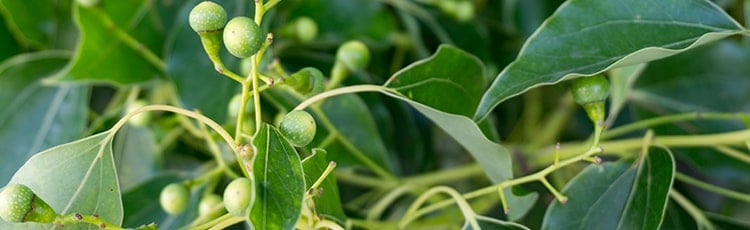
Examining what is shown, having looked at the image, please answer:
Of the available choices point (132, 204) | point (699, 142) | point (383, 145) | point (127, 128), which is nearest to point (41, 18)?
point (127, 128)

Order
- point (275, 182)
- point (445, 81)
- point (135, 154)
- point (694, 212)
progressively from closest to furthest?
point (275, 182)
point (445, 81)
point (694, 212)
point (135, 154)

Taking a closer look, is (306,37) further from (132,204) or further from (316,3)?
(132,204)

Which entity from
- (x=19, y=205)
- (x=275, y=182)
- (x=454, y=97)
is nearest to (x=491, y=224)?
(x=454, y=97)

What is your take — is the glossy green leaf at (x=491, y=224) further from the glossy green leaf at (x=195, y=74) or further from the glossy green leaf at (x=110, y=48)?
the glossy green leaf at (x=110, y=48)

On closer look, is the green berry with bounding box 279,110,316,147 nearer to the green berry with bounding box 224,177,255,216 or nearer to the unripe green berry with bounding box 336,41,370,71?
the green berry with bounding box 224,177,255,216

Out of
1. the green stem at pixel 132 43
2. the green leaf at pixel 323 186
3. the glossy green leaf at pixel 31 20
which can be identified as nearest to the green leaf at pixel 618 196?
the green leaf at pixel 323 186

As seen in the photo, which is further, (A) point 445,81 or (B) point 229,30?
(A) point 445,81

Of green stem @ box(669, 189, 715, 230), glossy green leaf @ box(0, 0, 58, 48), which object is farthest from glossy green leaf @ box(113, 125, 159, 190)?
green stem @ box(669, 189, 715, 230)

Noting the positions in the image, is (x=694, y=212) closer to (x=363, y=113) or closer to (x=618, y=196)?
(x=618, y=196)
